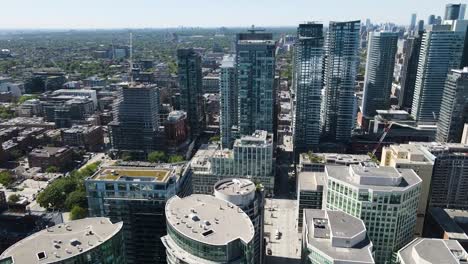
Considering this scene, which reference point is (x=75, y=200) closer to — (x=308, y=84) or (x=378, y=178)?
(x=378, y=178)

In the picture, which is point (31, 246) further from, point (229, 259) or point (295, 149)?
point (295, 149)

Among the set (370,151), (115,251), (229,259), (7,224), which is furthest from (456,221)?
(7,224)

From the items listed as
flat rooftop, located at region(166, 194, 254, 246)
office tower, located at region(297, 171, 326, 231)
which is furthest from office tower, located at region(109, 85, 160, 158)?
flat rooftop, located at region(166, 194, 254, 246)

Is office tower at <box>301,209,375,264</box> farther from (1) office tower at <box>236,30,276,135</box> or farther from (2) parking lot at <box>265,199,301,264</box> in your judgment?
(1) office tower at <box>236,30,276,135</box>

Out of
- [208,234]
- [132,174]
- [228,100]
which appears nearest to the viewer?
[208,234]

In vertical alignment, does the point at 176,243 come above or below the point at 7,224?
above

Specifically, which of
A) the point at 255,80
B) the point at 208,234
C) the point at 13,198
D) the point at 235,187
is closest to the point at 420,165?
the point at 235,187

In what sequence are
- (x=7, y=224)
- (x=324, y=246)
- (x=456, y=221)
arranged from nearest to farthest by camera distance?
(x=324, y=246) < (x=7, y=224) < (x=456, y=221)

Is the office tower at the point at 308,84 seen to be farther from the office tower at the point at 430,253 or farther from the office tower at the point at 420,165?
the office tower at the point at 430,253
